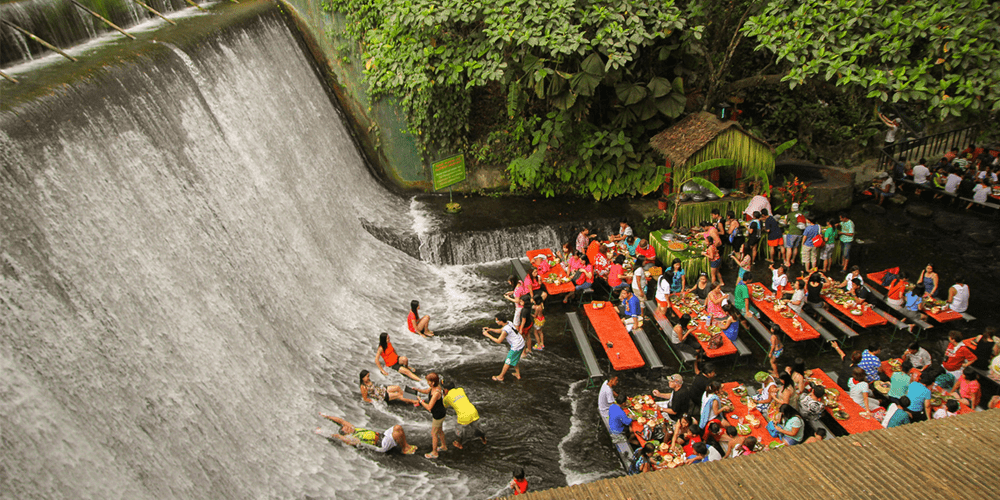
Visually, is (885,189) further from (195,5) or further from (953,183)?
(195,5)

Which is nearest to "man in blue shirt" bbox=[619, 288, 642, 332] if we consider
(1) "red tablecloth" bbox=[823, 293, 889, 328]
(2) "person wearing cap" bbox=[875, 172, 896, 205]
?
(1) "red tablecloth" bbox=[823, 293, 889, 328]

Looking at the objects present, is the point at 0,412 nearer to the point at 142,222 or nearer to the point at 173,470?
the point at 173,470

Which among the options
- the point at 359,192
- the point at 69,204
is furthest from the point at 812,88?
the point at 69,204

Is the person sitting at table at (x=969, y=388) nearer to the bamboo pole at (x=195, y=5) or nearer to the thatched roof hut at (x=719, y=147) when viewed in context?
the thatched roof hut at (x=719, y=147)

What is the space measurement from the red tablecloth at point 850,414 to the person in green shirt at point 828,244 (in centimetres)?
457

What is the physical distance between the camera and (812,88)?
18.1 metres

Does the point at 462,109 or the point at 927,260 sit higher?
the point at 462,109

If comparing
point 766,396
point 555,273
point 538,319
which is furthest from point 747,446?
point 555,273

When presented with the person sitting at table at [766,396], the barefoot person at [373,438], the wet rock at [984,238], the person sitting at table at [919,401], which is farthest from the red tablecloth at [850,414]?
the wet rock at [984,238]

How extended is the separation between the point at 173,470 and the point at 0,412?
1.77 meters

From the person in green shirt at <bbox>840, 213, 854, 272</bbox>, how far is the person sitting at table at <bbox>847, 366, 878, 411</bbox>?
5046 mm

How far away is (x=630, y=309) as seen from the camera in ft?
35.6

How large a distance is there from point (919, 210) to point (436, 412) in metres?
13.8

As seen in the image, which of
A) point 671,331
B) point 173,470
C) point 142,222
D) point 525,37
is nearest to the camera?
point 173,470
